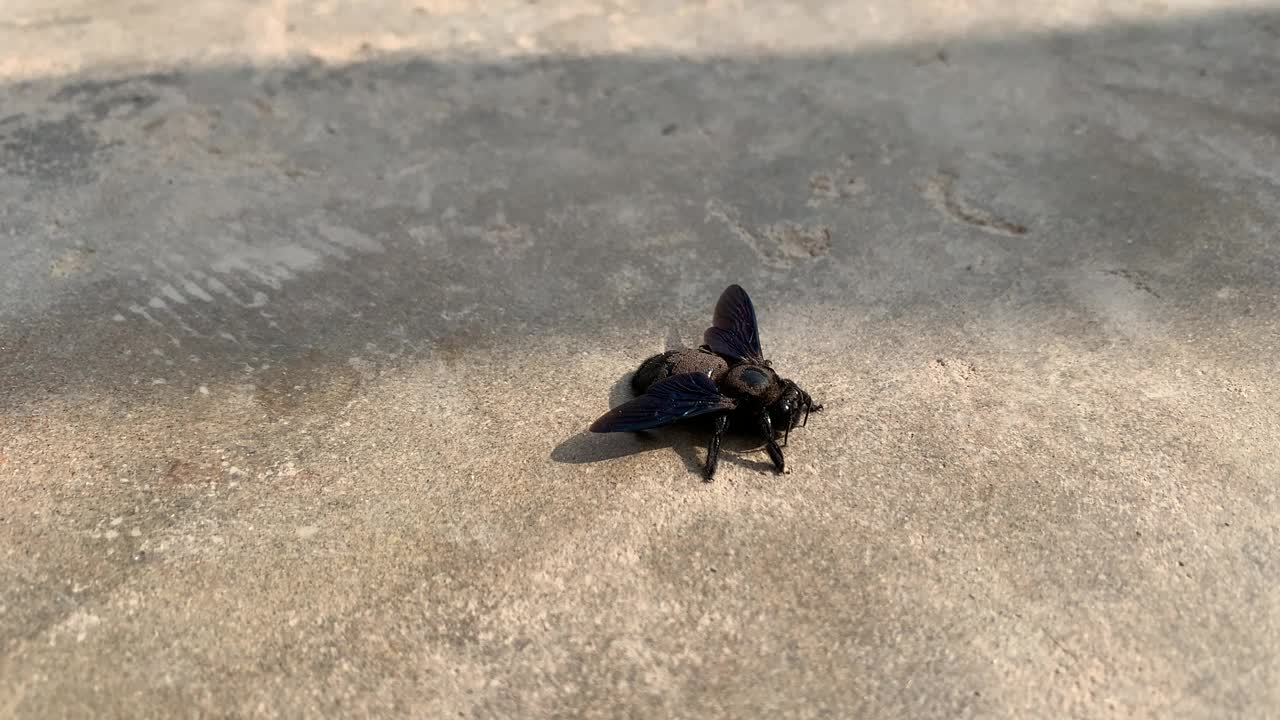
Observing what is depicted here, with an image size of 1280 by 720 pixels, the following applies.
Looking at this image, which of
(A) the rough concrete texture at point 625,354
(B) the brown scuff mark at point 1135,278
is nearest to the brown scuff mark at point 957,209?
(A) the rough concrete texture at point 625,354

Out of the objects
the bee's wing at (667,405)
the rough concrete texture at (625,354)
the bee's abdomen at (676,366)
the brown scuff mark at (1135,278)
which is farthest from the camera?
the brown scuff mark at (1135,278)

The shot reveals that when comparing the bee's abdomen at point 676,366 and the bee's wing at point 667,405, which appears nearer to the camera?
the bee's wing at point 667,405

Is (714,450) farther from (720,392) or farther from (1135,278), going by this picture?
(1135,278)

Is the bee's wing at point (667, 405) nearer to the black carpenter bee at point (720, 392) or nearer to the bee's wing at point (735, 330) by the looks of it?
the black carpenter bee at point (720, 392)

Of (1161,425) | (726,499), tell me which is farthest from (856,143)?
(726,499)

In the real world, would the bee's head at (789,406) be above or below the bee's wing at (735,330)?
below

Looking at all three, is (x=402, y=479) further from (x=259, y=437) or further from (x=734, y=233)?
(x=734, y=233)

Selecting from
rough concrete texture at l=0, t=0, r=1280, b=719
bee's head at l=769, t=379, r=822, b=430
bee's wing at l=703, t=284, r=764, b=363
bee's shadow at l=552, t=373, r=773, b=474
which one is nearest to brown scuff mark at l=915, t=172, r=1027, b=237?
rough concrete texture at l=0, t=0, r=1280, b=719
